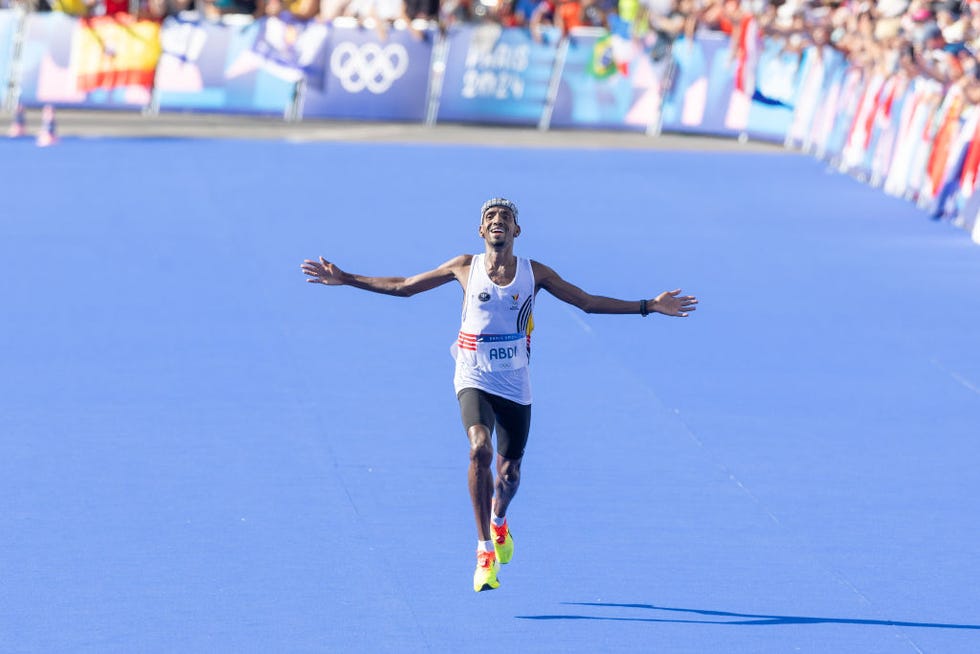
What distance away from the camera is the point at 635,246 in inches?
785

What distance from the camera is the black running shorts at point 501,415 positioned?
8.83 metres

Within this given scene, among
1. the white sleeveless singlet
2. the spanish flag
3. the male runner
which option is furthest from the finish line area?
the spanish flag

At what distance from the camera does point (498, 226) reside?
344 inches

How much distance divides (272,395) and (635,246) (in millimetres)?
7931

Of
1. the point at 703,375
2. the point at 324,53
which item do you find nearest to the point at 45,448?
the point at 703,375

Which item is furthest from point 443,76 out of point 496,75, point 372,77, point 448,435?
point 448,435

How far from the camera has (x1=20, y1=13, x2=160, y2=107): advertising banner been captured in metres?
27.8

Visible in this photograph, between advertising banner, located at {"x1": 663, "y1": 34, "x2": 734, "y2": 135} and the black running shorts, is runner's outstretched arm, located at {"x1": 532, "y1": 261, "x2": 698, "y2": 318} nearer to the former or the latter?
the black running shorts

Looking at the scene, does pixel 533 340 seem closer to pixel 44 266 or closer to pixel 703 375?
pixel 703 375

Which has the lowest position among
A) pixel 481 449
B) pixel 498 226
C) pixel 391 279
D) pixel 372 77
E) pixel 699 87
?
pixel 372 77

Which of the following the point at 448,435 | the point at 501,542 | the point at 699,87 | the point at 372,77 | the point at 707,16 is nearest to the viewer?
the point at 501,542

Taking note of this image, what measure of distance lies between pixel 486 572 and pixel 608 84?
72.6ft

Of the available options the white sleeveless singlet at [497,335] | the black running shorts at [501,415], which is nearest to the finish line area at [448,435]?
the black running shorts at [501,415]

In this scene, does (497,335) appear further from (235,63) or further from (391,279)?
(235,63)
